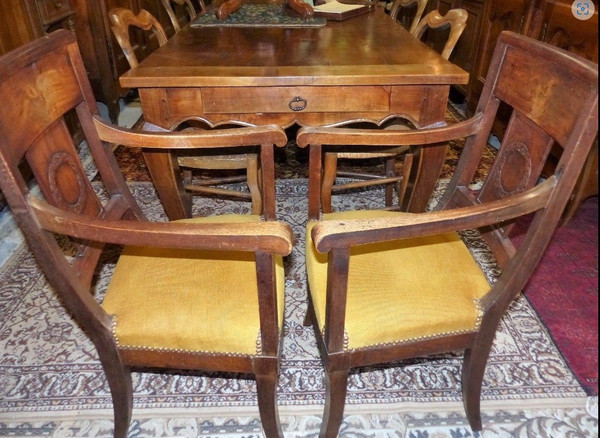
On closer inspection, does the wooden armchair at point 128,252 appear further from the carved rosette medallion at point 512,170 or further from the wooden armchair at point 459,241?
the carved rosette medallion at point 512,170

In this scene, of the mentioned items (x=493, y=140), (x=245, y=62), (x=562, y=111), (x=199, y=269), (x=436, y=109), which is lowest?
(x=493, y=140)

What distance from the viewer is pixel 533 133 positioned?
1.01 metres

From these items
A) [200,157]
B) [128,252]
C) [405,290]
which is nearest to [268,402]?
[405,290]

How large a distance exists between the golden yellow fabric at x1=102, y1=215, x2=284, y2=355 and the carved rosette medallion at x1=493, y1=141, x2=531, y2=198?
0.58 m

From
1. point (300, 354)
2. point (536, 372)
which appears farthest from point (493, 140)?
point (300, 354)

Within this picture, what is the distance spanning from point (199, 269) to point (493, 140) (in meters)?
2.48

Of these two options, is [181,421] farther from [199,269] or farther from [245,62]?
[245,62]

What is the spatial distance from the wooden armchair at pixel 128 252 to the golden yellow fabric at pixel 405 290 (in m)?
0.16

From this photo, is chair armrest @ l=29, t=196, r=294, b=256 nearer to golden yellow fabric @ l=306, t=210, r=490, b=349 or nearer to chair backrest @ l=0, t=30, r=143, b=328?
chair backrest @ l=0, t=30, r=143, b=328

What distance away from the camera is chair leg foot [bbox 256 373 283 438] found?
3.33 ft

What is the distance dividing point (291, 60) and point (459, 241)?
82 centimetres

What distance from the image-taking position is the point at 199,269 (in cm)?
111

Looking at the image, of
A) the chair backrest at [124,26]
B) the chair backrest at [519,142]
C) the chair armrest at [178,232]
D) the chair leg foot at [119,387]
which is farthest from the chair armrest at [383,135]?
the chair backrest at [124,26]

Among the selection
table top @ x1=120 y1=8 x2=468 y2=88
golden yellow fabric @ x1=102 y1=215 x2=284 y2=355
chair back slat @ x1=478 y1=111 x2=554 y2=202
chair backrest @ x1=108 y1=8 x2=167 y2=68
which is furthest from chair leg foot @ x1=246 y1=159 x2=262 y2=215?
chair back slat @ x1=478 y1=111 x2=554 y2=202
